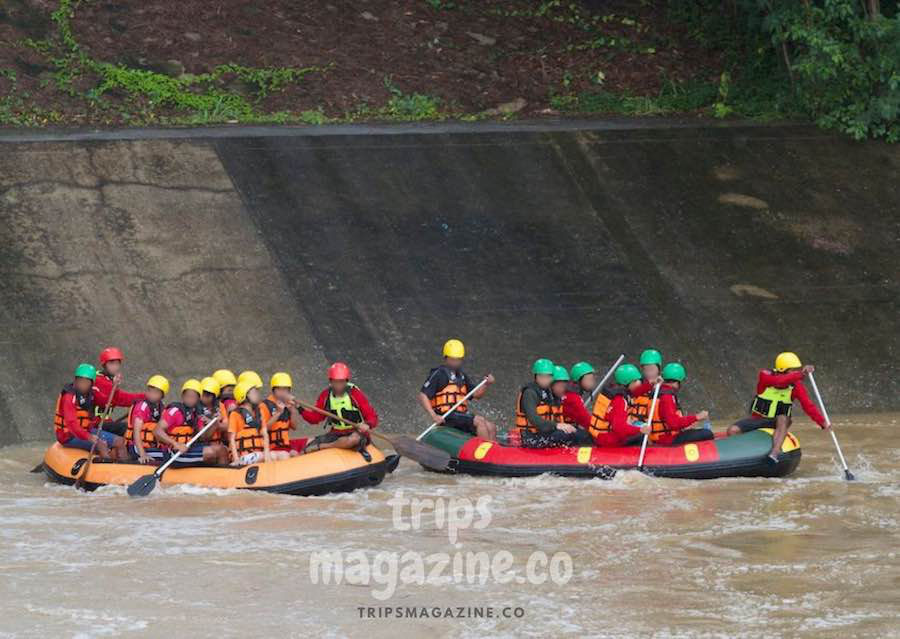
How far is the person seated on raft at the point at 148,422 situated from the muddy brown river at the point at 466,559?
64 cm

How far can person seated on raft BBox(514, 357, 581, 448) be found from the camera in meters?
15.3

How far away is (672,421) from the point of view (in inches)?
592

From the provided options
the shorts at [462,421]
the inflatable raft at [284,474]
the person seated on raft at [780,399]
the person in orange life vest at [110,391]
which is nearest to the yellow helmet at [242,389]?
the inflatable raft at [284,474]

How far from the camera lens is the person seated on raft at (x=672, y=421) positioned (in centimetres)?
1504

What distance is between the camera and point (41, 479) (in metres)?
15.4

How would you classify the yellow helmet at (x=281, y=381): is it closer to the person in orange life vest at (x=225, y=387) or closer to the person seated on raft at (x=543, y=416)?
the person in orange life vest at (x=225, y=387)

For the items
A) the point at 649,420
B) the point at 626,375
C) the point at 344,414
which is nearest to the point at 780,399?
the point at 649,420

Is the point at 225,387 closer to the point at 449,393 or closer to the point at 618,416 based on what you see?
the point at 449,393

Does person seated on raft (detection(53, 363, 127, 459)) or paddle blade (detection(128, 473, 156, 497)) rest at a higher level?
person seated on raft (detection(53, 363, 127, 459))

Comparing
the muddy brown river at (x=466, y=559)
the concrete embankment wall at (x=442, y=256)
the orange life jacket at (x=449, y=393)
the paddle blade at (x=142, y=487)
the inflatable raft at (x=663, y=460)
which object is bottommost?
the muddy brown river at (x=466, y=559)

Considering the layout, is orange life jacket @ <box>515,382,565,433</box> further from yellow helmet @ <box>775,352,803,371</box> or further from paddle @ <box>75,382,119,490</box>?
paddle @ <box>75,382,119,490</box>

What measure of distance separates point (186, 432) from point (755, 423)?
560 cm

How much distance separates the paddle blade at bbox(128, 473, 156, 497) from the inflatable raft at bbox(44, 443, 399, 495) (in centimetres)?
14

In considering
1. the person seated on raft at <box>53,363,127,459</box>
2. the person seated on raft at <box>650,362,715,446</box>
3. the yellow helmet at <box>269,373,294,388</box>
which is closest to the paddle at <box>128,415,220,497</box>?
the yellow helmet at <box>269,373,294,388</box>
